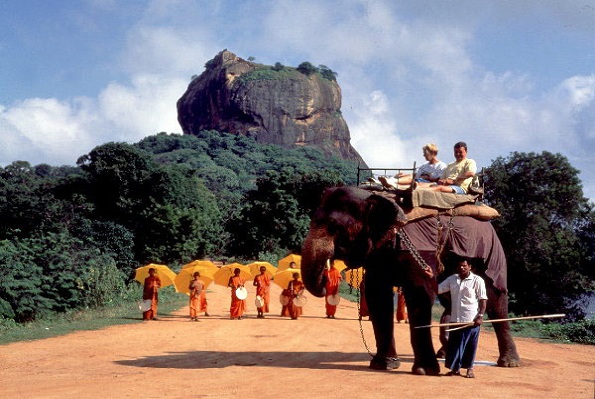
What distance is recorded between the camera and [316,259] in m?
8.73

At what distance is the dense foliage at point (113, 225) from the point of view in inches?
871

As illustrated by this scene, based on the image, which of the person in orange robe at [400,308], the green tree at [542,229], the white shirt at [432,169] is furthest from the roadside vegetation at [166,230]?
the white shirt at [432,169]

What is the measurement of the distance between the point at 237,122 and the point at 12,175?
92203 millimetres

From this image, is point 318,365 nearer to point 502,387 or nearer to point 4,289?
point 502,387

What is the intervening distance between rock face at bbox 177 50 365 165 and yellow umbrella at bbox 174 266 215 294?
10177cm

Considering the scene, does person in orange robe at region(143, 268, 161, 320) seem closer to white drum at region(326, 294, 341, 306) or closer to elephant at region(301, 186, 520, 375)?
white drum at region(326, 294, 341, 306)

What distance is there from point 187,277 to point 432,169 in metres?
13.6

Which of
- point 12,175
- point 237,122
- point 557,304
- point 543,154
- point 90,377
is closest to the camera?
point 90,377

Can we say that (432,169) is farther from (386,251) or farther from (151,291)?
(151,291)

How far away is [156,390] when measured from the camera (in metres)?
8.34

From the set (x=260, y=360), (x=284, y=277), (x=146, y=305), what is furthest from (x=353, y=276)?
(x=260, y=360)

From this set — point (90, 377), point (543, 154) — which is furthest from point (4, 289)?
point (543, 154)

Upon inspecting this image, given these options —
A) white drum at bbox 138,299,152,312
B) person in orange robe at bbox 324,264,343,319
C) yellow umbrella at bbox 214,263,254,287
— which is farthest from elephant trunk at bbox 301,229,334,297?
yellow umbrella at bbox 214,263,254,287

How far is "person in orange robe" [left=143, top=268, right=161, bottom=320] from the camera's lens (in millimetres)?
20328
